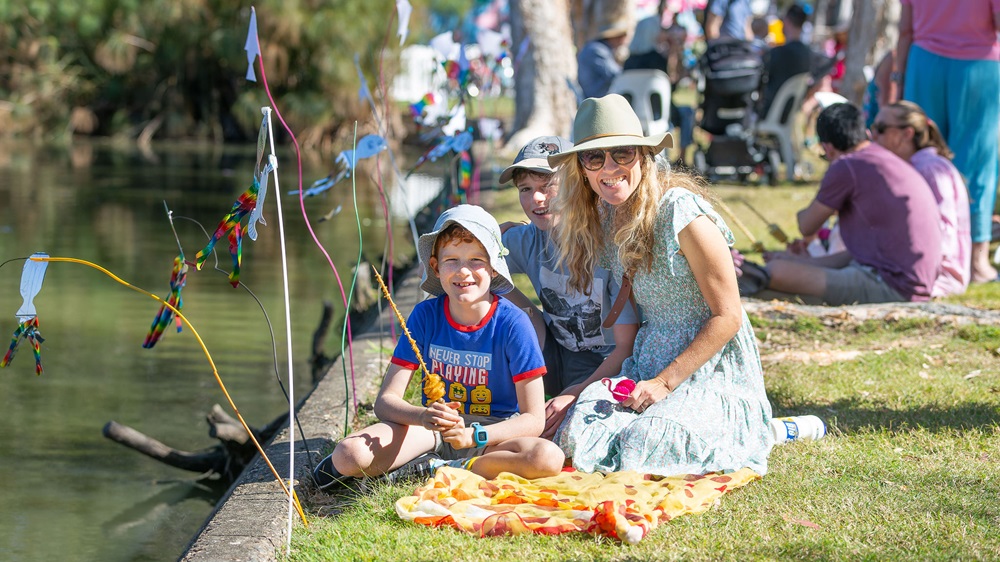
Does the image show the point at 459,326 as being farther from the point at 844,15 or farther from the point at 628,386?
the point at 844,15

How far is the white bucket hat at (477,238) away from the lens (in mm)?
3459

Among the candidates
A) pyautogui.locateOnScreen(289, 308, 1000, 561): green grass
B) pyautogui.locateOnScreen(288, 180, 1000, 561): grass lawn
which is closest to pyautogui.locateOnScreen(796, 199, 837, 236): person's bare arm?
pyautogui.locateOnScreen(288, 180, 1000, 561): grass lawn

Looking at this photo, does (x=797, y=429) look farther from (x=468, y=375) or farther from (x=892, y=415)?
(x=468, y=375)

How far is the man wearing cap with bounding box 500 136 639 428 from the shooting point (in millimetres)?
4094

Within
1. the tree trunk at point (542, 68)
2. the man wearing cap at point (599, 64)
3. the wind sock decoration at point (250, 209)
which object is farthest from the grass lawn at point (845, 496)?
the tree trunk at point (542, 68)

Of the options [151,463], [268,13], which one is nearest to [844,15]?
[268,13]

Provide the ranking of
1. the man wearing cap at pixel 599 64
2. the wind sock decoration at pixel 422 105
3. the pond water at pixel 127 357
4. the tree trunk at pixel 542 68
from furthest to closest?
the tree trunk at pixel 542 68
the man wearing cap at pixel 599 64
the wind sock decoration at pixel 422 105
the pond water at pixel 127 357

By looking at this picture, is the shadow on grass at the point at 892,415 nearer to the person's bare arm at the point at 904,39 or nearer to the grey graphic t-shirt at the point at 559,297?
the grey graphic t-shirt at the point at 559,297

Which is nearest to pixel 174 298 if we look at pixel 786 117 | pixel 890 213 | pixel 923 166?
pixel 890 213

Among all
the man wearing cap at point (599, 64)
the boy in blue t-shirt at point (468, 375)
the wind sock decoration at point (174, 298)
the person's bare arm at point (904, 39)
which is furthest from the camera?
the man wearing cap at point (599, 64)

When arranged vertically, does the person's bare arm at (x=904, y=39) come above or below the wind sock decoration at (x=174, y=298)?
above

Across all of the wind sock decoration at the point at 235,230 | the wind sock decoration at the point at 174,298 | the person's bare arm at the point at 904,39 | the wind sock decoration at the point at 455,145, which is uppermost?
the person's bare arm at the point at 904,39

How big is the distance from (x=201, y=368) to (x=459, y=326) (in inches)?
135

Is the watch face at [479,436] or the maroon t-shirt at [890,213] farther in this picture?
the maroon t-shirt at [890,213]
